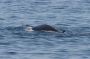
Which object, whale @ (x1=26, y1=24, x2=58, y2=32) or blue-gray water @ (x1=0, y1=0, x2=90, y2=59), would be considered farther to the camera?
whale @ (x1=26, y1=24, x2=58, y2=32)

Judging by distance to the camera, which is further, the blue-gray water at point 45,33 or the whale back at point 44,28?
the whale back at point 44,28

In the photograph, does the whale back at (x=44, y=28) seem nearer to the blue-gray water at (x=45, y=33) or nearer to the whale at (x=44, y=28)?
the whale at (x=44, y=28)

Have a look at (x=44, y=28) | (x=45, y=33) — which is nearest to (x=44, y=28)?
(x=44, y=28)

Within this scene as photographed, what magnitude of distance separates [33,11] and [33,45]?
1016 cm

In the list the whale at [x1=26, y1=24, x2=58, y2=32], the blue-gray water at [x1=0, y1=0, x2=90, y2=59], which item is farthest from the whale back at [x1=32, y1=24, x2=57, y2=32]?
the blue-gray water at [x1=0, y1=0, x2=90, y2=59]

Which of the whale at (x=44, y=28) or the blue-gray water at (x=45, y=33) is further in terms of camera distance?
the whale at (x=44, y=28)

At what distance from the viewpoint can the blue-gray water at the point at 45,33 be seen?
969 inches

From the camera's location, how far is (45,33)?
28.6m

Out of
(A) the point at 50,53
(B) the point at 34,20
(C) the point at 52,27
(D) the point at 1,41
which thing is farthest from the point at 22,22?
(A) the point at 50,53

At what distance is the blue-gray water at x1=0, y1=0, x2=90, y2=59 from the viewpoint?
969 inches

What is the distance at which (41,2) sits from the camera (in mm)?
40031

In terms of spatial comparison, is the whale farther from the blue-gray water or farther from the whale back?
the blue-gray water

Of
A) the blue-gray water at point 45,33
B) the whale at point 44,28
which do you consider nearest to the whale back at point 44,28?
the whale at point 44,28

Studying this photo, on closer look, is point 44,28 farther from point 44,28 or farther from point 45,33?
point 45,33
